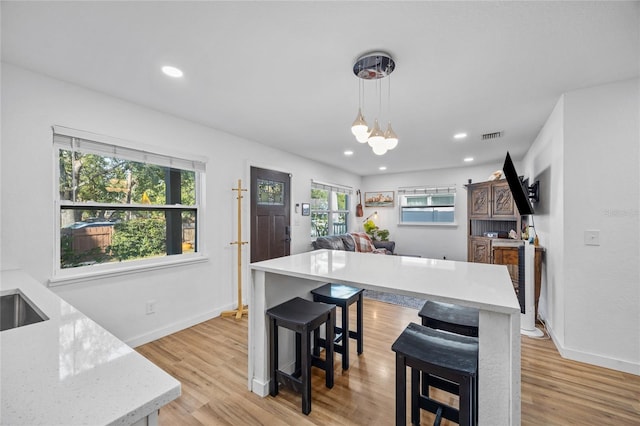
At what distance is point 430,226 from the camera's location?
6.41 m

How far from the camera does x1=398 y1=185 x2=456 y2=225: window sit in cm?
625

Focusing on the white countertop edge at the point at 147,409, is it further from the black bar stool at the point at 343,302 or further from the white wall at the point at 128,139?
the white wall at the point at 128,139

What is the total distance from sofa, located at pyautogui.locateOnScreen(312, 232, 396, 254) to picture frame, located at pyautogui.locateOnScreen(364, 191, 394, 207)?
3.82ft

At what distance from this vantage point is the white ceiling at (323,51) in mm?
1434

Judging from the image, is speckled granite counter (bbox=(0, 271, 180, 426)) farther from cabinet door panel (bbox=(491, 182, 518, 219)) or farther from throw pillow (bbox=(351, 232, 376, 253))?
cabinet door panel (bbox=(491, 182, 518, 219))

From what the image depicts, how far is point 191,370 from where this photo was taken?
2.20 m

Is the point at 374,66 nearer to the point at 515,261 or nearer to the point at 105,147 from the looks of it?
the point at 105,147

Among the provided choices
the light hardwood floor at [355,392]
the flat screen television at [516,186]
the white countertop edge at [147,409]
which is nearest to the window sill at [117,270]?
the light hardwood floor at [355,392]

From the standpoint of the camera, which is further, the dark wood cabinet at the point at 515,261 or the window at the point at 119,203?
the dark wood cabinet at the point at 515,261

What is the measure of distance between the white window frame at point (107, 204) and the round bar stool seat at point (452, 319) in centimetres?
255

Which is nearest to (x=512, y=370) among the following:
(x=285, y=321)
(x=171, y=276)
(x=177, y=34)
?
(x=285, y=321)

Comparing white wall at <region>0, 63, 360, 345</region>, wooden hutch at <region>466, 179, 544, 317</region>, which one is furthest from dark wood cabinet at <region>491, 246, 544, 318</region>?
white wall at <region>0, 63, 360, 345</region>

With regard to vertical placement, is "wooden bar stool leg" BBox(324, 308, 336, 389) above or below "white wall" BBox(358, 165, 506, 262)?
below

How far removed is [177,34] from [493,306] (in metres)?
2.23
